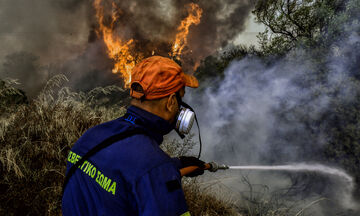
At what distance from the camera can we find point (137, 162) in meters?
0.98

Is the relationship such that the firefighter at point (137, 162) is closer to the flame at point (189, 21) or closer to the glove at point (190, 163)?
the glove at point (190, 163)

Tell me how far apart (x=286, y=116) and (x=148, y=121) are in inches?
196

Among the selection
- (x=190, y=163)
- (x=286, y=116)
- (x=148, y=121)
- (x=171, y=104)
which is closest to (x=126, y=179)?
(x=148, y=121)

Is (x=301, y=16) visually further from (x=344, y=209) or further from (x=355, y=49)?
(x=344, y=209)

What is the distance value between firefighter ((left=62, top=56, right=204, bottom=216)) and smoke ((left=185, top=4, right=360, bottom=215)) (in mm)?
4334

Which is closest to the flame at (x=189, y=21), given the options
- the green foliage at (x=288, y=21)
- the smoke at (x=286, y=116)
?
the green foliage at (x=288, y=21)

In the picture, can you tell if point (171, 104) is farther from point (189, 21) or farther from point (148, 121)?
point (189, 21)

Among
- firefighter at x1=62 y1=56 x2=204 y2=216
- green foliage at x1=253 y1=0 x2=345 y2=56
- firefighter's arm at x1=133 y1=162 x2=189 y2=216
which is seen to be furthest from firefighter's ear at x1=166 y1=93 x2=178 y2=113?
green foliage at x1=253 y1=0 x2=345 y2=56

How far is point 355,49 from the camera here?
174 inches

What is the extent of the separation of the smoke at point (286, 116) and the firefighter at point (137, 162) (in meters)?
4.33

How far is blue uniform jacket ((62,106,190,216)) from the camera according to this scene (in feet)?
3.08

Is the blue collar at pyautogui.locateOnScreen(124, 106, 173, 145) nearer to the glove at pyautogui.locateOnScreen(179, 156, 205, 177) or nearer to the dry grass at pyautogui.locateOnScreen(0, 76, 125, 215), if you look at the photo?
the glove at pyautogui.locateOnScreen(179, 156, 205, 177)

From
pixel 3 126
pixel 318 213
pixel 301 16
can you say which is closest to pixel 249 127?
pixel 318 213

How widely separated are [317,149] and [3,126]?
226 inches
